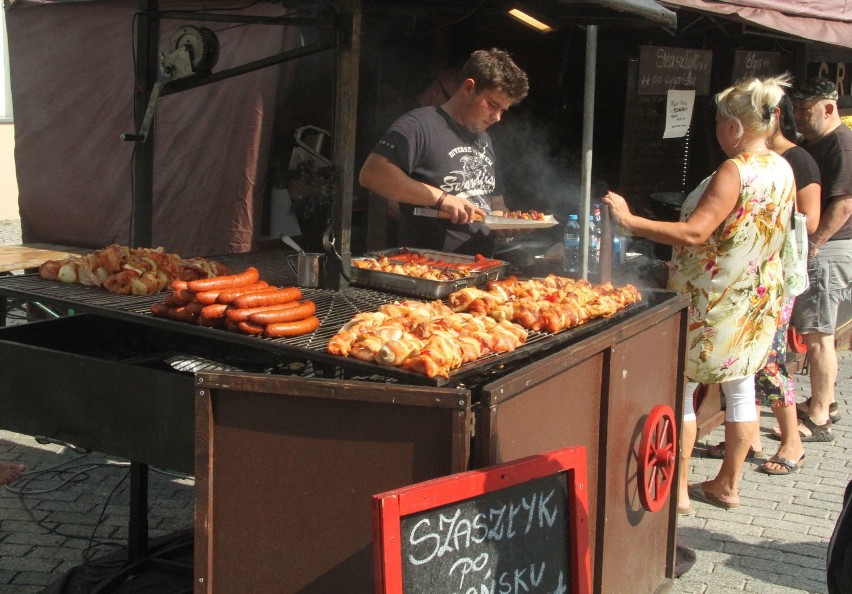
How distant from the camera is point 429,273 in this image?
164 inches

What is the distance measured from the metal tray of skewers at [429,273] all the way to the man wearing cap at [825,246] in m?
2.85

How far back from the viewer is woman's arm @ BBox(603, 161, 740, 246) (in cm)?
426

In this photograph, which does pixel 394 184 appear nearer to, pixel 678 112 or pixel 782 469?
pixel 782 469

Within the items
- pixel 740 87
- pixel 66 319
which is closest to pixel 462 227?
pixel 740 87

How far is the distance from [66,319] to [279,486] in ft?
7.28

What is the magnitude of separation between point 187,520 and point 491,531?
2.89 m

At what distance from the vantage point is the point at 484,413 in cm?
247

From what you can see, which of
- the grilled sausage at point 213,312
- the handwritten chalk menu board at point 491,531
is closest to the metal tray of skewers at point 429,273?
the grilled sausage at point 213,312

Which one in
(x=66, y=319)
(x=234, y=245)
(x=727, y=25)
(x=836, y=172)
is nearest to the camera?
(x=66, y=319)

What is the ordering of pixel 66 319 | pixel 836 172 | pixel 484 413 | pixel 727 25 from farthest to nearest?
pixel 727 25 → pixel 836 172 → pixel 66 319 → pixel 484 413

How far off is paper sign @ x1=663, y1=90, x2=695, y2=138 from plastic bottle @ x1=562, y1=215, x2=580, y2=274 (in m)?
3.38

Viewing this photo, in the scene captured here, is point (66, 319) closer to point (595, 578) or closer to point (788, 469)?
point (595, 578)

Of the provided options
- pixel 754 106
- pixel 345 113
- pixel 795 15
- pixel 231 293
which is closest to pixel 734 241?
pixel 754 106

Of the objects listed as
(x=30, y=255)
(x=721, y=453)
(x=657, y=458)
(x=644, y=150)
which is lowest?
(x=721, y=453)
